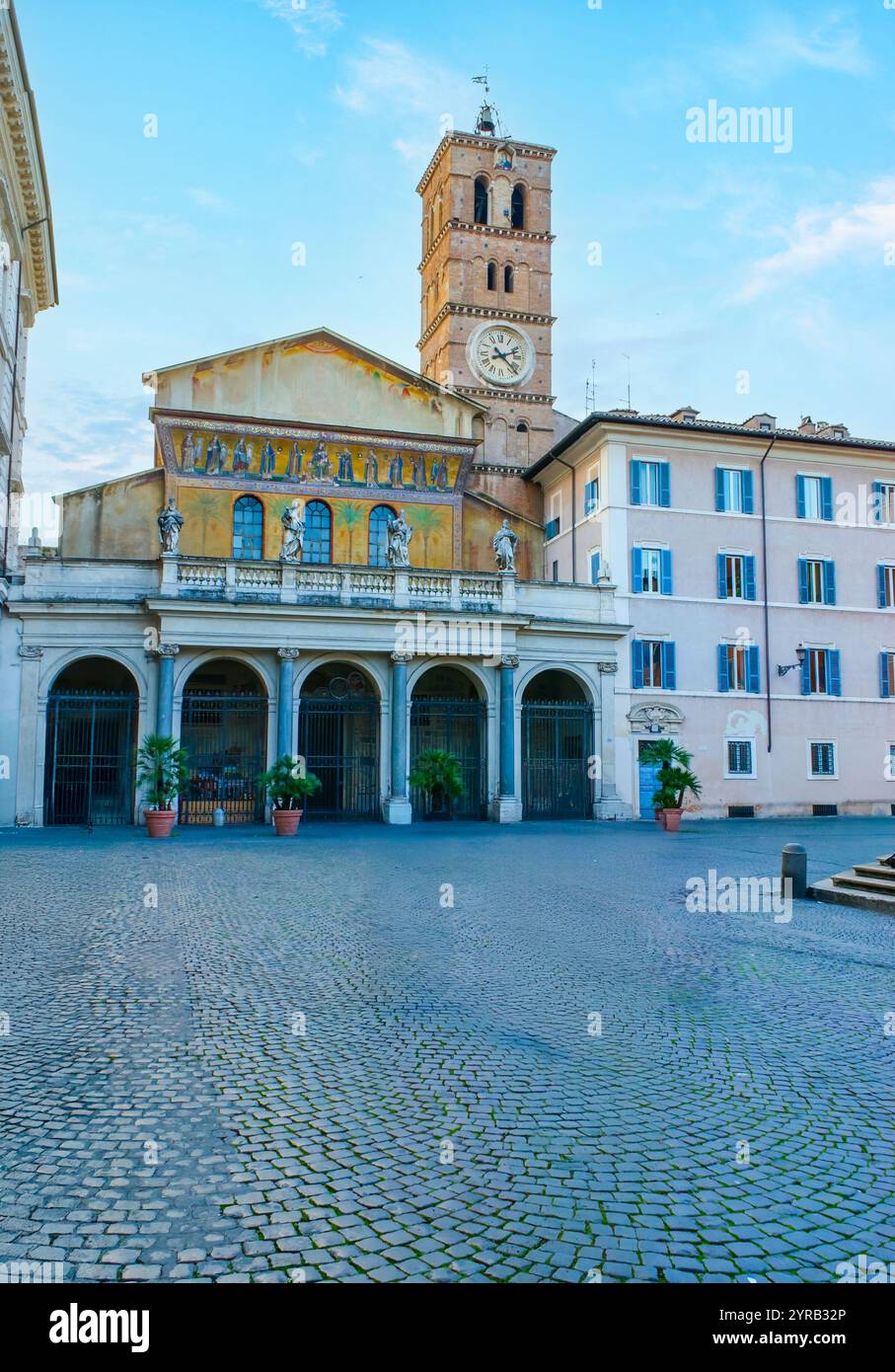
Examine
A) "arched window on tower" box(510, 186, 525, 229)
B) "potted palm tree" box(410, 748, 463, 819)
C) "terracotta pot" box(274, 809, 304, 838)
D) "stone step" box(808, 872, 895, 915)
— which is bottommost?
"stone step" box(808, 872, 895, 915)

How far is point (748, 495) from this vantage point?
106ft

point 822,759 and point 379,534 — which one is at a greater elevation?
point 379,534

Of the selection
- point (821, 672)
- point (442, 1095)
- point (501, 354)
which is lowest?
point (442, 1095)

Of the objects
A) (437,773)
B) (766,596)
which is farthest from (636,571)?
(437,773)

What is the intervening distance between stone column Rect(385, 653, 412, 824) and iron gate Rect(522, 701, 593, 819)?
3.97m

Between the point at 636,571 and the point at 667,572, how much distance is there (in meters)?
1.06

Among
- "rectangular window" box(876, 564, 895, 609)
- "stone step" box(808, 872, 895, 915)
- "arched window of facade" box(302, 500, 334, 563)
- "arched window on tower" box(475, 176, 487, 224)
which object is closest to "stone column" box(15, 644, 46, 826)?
"arched window of facade" box(302, 500, 334, 563)

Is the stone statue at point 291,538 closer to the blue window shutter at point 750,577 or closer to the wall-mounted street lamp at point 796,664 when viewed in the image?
the blue window shutter at point 750,577

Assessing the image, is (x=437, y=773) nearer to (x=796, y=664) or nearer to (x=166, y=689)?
(x=166, y=689)

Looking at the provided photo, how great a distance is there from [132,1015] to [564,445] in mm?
29348

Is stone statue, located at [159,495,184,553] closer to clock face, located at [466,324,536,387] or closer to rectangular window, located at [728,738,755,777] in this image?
rectangular window, located at [728,738,755,777]

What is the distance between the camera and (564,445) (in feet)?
110

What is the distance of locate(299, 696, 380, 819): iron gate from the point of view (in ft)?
91.8

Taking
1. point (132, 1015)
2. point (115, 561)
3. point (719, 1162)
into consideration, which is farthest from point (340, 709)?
point (719, 1162)
